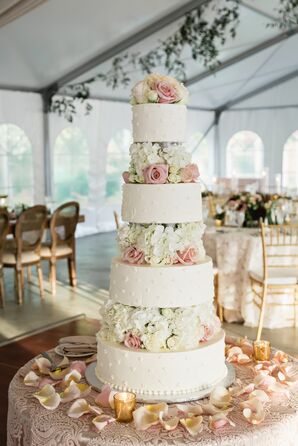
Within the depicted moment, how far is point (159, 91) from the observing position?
7.72ft

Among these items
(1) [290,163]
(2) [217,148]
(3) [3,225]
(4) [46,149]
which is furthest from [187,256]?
(2) [217,148]

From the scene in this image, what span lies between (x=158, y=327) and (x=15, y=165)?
8.47 m

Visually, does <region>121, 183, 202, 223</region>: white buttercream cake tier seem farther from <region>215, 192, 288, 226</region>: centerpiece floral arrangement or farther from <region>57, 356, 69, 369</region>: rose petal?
<region>215, 192, 288, 226</region>: centerpiece floral arrangement

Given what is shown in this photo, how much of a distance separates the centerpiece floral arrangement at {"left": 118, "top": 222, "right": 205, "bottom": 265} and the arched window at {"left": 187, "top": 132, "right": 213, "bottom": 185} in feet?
40.0

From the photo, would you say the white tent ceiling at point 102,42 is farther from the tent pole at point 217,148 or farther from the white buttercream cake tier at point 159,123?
the white buttercream cake tier at point 159,123

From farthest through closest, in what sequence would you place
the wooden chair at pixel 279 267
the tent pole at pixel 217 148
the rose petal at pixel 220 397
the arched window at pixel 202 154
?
1. the tent pole at pixel 217 148
2. the arched window at pixel 202 154
3. the wooden chair at pixel 279 267
4. the rose petal at pixel 220 397

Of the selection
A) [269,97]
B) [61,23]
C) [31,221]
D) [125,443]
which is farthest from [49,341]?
[269,97]

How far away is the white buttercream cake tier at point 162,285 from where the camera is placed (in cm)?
232

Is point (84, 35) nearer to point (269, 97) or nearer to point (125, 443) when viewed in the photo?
point (269, 97)

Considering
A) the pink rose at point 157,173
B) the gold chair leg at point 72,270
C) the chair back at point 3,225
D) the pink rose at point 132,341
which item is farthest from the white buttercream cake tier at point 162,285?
the gold chair leg at point 72,270

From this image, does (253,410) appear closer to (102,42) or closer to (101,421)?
(101,421)

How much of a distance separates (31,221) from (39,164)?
4.64 metres

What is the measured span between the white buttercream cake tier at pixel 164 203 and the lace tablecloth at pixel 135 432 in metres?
0.72

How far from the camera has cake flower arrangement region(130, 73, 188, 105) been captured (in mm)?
2355
